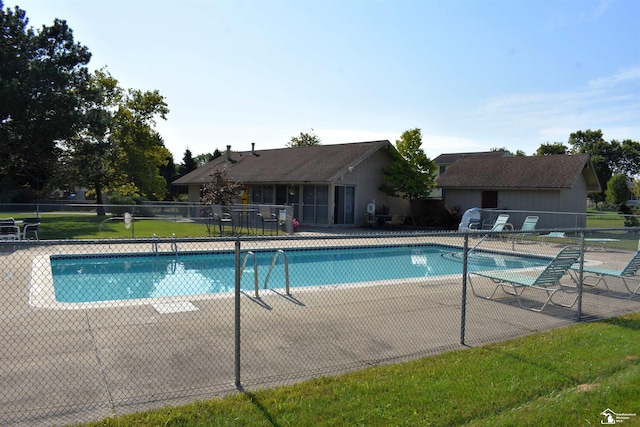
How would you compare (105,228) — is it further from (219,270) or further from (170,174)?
(170,174)

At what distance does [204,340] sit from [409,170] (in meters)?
21.1

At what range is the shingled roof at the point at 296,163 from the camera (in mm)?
24094

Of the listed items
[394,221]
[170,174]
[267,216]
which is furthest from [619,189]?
[170,174]

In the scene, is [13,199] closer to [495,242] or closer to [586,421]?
[495,242]

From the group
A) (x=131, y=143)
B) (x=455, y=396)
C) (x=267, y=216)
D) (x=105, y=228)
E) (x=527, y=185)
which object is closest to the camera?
(x=455, y=396)

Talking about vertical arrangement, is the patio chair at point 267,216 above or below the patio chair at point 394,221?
above

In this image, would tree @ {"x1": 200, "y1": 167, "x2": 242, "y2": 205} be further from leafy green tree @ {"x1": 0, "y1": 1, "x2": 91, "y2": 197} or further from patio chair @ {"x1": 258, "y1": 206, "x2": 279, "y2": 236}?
leafy green tree @ {"x1": 0, "y1": 1, "x2": 91, "y2": 197}

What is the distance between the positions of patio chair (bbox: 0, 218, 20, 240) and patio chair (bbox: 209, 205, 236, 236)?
6724 mm

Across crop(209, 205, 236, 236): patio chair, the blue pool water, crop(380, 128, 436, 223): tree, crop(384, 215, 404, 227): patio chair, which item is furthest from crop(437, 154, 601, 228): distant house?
crop(209, 205, 236, 236): patio chair

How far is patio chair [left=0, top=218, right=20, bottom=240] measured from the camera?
13.8 metres

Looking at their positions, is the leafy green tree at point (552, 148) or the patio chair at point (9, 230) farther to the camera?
the leafy green tree at point (552, 148)

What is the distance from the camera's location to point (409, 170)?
83.2 ft

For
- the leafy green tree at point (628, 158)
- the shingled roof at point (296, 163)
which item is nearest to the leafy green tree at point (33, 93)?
the shingled roof at point (296, 163)

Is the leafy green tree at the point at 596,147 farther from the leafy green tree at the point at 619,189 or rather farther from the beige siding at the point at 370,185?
the beige siding at the point at 370,185
